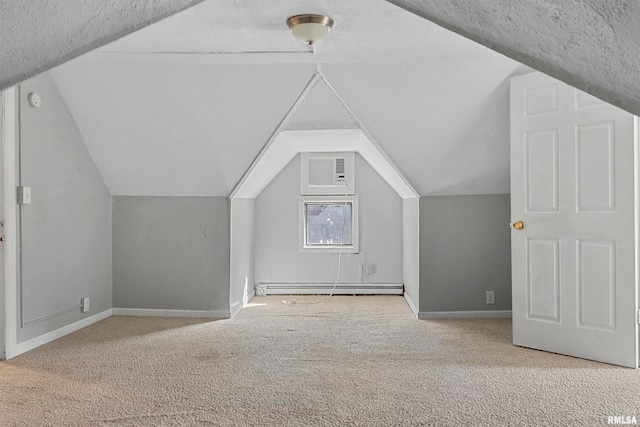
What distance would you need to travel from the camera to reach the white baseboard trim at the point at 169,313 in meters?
3.82

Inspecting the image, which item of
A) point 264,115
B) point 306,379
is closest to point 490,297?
point 306,379

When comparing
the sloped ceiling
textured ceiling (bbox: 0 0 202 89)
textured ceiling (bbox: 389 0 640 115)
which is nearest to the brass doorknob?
the sloped ceiling

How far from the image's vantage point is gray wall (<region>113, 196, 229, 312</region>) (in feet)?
12.6

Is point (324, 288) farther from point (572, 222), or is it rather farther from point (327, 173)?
point (572, 222)

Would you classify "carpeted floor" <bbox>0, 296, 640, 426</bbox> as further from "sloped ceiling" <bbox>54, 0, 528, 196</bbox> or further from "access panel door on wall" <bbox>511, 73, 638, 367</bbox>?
"sloped ceiling" <bbox>54, 0, 528, 196</bbox>

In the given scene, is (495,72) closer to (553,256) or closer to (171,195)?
(553,256)

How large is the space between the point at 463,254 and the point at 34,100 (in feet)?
11.3

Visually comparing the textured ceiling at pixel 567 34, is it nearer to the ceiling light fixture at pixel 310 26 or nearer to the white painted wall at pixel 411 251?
the ceiling light fixture at pixel 310 26

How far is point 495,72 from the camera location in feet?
9.84

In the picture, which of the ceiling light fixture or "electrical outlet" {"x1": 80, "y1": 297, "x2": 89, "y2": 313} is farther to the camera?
"electrical outlet" {"x1": 80, "y1": 297, "x2": 89, "y2": 313}

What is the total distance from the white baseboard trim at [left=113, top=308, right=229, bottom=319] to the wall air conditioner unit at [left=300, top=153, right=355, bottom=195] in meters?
1.72

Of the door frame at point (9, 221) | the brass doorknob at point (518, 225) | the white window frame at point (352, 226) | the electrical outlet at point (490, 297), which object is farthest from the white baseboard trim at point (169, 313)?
the brass doorknob at point (518, 225)

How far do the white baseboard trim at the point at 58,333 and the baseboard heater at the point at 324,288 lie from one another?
1.67 m

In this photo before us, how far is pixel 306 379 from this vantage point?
238 cm
